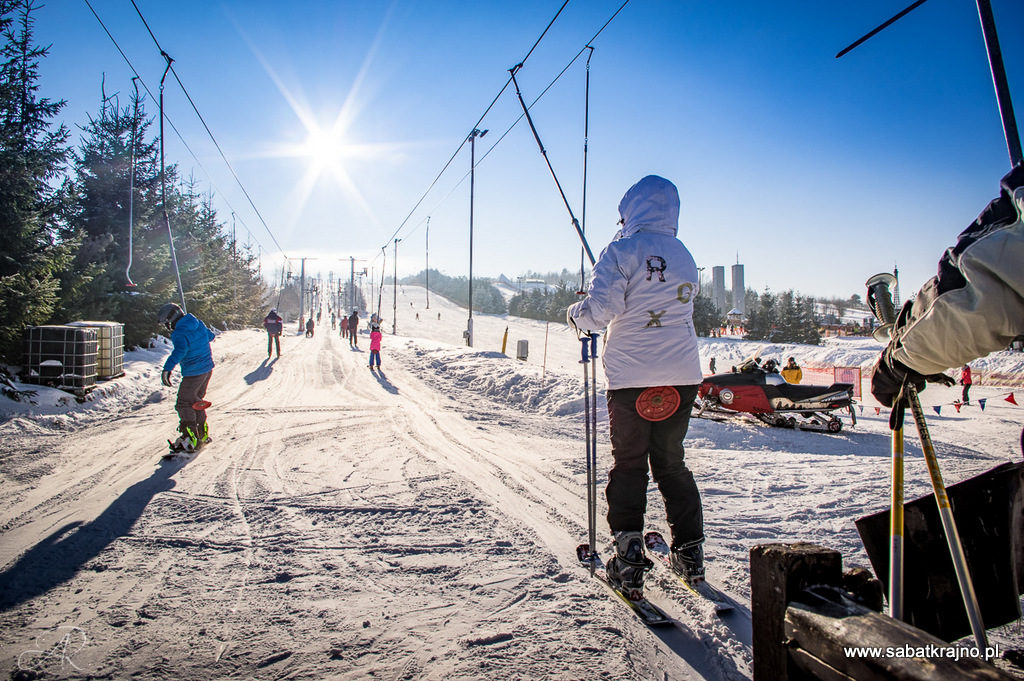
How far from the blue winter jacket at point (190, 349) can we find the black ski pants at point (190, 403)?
92 mm

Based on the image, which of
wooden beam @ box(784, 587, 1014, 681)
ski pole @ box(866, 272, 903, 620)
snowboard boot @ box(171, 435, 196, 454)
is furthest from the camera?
snowboard boot @ box(171, 435, 196, 454)

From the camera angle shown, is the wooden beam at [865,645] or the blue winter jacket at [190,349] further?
the blue winter jacket at [190,349]

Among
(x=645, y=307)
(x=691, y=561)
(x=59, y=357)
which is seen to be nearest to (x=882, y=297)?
(x=645, y=307)

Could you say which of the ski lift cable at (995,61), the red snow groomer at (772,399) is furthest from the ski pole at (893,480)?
the red snow groomer at (772,399)

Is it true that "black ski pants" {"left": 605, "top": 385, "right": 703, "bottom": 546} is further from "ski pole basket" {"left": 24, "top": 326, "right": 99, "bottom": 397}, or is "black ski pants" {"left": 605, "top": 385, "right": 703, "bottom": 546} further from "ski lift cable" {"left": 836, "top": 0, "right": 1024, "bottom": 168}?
"ski pole basket" {"left": 24, "top": 326, "right": 99, "bottom": 397}

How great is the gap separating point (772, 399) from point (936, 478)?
306 inches

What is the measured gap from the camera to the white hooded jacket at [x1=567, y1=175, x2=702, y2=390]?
99.0 inches

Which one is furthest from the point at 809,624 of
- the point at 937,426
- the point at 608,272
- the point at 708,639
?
the point at 937,426

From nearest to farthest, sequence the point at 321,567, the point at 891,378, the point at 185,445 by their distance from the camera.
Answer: the point at 891,378 < the point at 321,567 < the point at 185,445

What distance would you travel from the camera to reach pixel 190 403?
5629mm

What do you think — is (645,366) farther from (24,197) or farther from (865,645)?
(24,197)

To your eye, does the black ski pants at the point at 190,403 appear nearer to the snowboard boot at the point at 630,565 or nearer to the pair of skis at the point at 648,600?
the pair of skis at the point at 648,600

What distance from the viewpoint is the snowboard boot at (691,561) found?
8.43 feet

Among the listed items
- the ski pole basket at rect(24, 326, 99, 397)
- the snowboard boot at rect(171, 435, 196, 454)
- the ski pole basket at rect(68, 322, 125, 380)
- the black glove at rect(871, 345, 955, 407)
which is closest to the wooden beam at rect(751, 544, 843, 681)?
the black glove at rect(871, 345, 955, 407)
